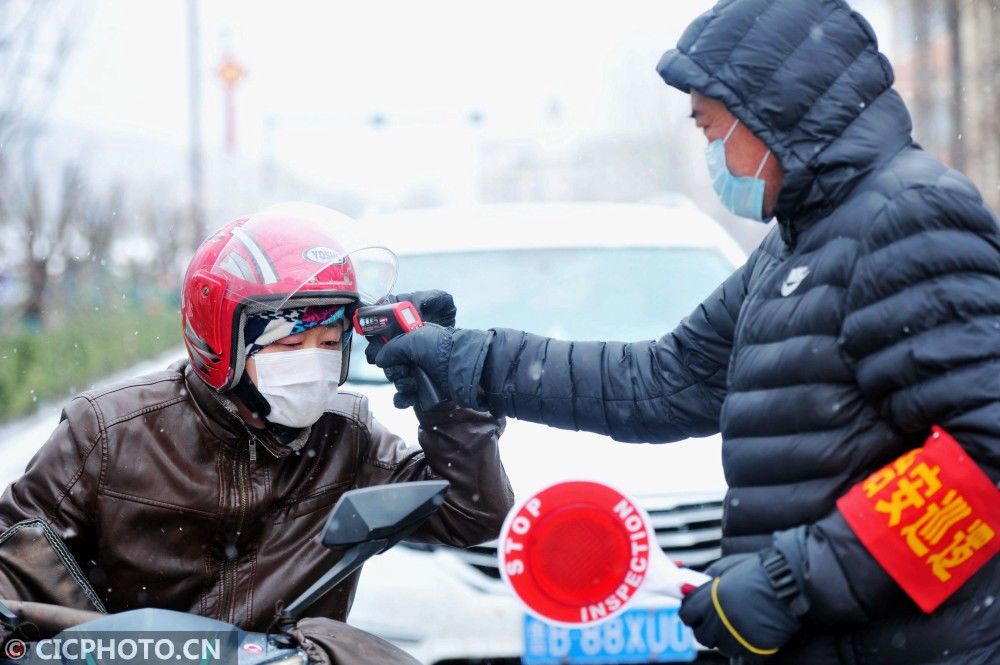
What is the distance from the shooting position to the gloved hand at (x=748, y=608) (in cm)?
202

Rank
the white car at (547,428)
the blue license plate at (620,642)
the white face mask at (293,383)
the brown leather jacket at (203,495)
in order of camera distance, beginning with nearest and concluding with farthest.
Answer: the brown leather jacket at (203,495), the white face mask at (293,383), the blue license plate at (620,642), the white car at (547,428)

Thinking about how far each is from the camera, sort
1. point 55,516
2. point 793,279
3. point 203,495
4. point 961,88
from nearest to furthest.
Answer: point 793,279
point 55,516
point 203,495
point 961,88

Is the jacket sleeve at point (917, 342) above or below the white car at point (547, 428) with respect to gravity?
above

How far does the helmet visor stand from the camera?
255 centimetres

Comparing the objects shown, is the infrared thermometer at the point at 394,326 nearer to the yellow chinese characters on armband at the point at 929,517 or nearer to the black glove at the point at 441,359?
the black glove at the point at 441,359

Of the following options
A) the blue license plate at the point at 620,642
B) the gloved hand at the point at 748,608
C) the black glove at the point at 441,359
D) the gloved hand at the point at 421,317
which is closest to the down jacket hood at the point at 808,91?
the gloved hand at the point at 748,608

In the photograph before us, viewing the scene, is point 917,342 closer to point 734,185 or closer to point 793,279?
point 793,279

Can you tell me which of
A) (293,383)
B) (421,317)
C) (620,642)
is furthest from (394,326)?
(620,642)

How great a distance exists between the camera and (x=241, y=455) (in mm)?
2602

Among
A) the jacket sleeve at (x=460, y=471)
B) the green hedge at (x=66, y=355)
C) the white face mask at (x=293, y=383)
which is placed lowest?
the green hedge at (x=66, y=355)

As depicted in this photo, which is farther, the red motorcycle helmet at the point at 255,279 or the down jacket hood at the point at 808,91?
the red motorcycle helmet at the point at 255,279

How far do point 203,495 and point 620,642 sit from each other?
4.92 ft

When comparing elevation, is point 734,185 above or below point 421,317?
above

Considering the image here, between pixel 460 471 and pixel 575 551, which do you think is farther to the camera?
pixel 460 471
